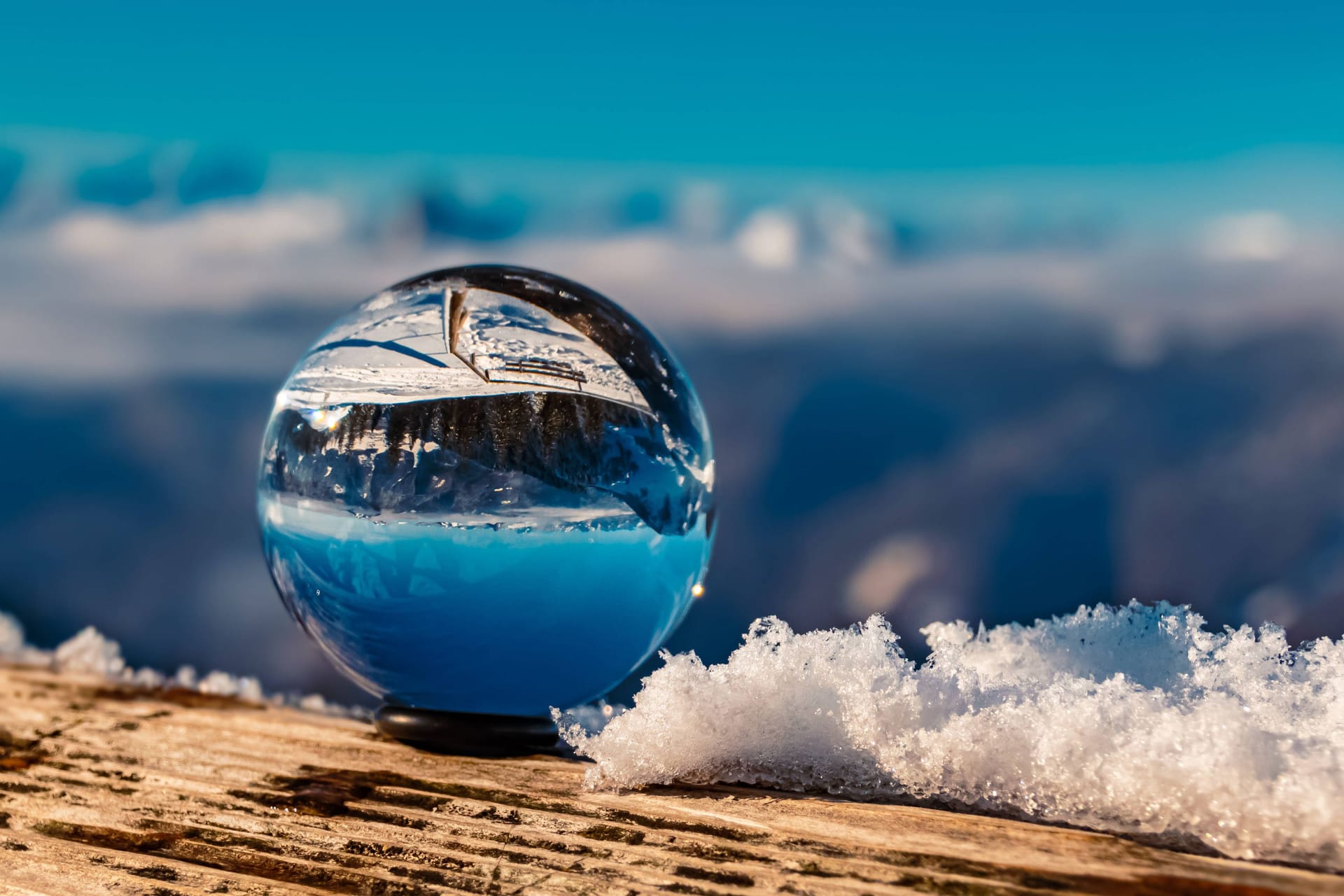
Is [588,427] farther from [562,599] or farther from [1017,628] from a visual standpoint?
[1017,628]

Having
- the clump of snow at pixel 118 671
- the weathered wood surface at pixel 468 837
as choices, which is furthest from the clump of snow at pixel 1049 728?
the clump of snow at pixel 118 671

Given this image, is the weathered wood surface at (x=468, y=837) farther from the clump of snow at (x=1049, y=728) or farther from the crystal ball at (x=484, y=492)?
the crystal ball at (x=484, y=492)

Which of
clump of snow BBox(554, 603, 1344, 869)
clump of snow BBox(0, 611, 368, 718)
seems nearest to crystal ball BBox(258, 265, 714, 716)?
clump of snow BBox(554, 603, 1344, 869)

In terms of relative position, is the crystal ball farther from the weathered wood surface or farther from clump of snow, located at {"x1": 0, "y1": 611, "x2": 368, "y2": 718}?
clump of snow, located at {"x1": 0, "y1": 611, "x2": 368, "y2": 718}

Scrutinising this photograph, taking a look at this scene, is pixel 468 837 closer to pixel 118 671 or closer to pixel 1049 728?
pixel 1049 728

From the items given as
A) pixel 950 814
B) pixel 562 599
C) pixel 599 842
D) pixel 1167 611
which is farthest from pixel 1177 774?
pixel 562 599
